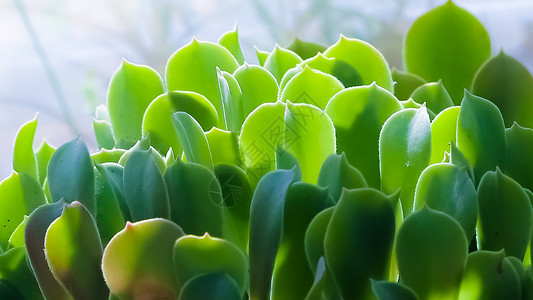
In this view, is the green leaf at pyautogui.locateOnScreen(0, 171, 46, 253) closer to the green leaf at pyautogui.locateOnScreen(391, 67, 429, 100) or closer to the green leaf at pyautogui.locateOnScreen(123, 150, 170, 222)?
the green leaf at pyautogui.locateOnScreen(123, 150, 170, 222)

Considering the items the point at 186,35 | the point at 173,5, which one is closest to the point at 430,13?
the point at 186,35

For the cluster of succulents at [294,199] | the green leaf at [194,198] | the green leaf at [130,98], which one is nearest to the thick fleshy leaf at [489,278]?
the cluster of succulents at [294,199]

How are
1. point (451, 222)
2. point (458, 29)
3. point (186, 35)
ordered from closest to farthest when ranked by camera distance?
1. point (451, 222)
2. point (458, 29)
3. point (186, 35)

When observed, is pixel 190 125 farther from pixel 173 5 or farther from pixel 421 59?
pixel 173 5

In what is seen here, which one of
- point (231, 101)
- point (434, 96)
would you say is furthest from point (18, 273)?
point (434, 96)

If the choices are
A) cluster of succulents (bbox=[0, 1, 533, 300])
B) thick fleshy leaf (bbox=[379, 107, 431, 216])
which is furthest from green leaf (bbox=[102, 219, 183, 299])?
thick fleshy leaf (bbox=[379, 107, 431, 216])

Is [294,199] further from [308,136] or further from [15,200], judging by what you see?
[15,200]
